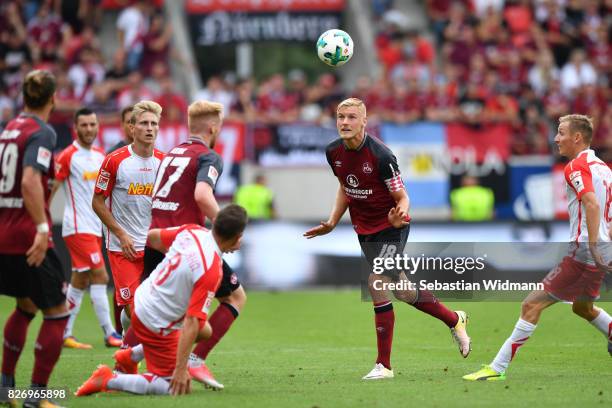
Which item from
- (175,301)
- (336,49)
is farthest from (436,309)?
(336,49)

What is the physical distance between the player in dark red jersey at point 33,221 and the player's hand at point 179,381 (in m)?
0.90

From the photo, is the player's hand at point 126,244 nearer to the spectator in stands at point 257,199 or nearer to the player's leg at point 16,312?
the player's leg at point 16,312

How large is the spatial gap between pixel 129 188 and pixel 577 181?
13.7 feet

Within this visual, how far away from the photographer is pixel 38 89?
26.3 ft

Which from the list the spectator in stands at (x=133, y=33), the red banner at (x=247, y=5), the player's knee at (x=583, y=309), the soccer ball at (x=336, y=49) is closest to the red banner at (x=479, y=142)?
the red banner at (x=247, y=5)

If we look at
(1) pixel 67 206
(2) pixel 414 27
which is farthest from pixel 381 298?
(2) pixel 414 27

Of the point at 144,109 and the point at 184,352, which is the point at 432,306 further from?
the point at 144,109

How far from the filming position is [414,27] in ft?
92.8

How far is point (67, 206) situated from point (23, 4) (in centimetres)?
1380

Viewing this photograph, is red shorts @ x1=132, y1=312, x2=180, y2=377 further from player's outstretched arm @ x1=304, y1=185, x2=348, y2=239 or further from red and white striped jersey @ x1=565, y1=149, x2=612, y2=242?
red and white striped jersey @ x1=565, y1=149, x2=612, y2=242

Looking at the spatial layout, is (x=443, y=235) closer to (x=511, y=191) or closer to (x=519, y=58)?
(x=511, y=191)

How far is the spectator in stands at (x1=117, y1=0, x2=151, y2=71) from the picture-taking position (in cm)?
2472

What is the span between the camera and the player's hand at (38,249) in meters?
7.80

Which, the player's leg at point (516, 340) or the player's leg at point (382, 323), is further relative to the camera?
the player's leg at point (382, 323)
